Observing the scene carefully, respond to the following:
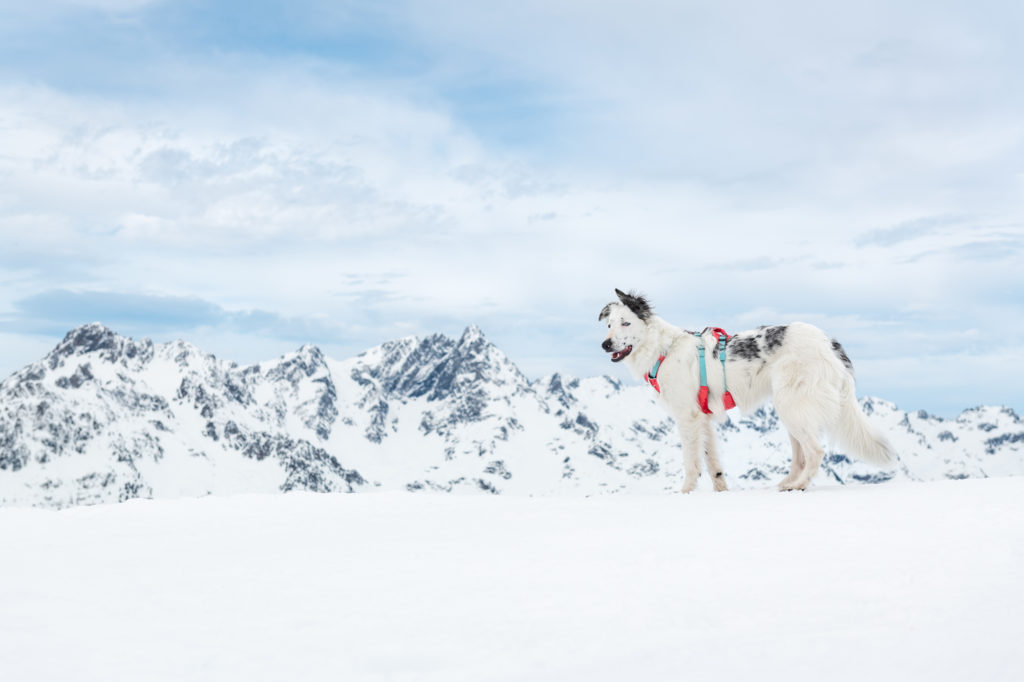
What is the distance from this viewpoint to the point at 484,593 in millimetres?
6461

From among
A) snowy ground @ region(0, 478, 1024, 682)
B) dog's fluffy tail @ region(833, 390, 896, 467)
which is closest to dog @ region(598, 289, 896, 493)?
dog's fluffy tail @ region(833, 390, 896, 467)

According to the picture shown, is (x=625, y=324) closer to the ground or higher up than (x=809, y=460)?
higher up

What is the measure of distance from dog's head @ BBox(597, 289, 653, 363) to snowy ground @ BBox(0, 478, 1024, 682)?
4.29 metres

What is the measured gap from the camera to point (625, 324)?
13.2m

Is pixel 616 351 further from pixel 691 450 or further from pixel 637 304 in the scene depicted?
pixel 691 450

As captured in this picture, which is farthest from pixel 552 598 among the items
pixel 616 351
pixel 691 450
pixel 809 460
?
pixel 616 351

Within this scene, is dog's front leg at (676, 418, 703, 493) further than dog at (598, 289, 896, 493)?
Yes

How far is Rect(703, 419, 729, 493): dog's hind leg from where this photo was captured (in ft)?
41.5

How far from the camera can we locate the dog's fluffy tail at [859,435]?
Result: 38.0ft

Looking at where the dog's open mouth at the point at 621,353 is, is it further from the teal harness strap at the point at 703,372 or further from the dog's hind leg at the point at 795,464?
the dog's hind leg at the point at 795,464

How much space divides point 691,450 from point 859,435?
8.44ft

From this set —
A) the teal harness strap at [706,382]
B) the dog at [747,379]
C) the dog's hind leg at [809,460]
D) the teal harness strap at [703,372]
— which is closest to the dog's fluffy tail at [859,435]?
the dog at [747,379]

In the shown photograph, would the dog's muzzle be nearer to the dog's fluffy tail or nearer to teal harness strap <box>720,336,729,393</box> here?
teal harness strap <box>720,336,729,393</box>

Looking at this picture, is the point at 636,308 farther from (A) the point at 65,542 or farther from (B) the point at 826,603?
(A) the point at 65,542
